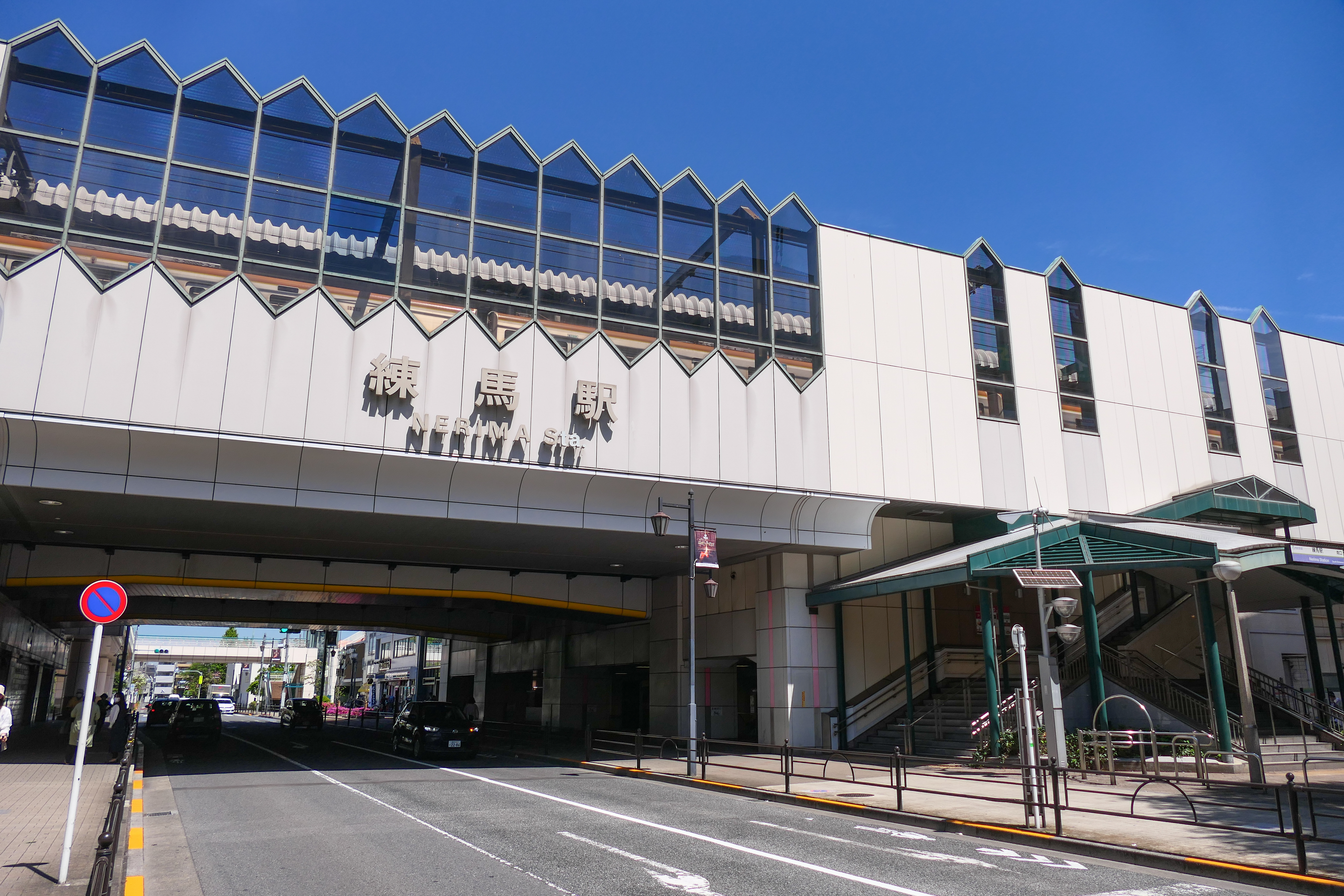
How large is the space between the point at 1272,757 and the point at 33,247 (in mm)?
32024

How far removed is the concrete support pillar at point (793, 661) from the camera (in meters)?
27.2

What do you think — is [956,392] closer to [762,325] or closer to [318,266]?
[762,325]

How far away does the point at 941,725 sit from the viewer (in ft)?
84.1

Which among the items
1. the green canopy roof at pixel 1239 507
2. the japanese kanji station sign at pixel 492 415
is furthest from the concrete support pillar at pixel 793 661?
the green canopy roof at pixel 1239 507

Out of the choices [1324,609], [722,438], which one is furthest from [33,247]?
[1324,609]

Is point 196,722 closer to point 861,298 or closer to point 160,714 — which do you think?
point 160,714

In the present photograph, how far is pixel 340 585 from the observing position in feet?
103

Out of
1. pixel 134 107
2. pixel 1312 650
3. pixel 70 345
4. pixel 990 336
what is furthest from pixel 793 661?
pixel 134 107

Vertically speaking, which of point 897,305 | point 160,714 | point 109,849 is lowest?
point 160,714

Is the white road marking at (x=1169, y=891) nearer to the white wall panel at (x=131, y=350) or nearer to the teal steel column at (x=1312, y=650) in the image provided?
the white wall panel at (x=131, y=350)

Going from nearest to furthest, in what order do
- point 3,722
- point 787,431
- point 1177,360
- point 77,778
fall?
1. point 77,778
2. point 3,722
3. point 787,431
4. point 1177,360

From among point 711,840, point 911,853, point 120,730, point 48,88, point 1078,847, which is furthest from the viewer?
point 120,730

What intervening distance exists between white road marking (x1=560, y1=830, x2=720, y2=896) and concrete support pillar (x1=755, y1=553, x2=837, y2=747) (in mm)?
16268

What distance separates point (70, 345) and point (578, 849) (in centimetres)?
1588
